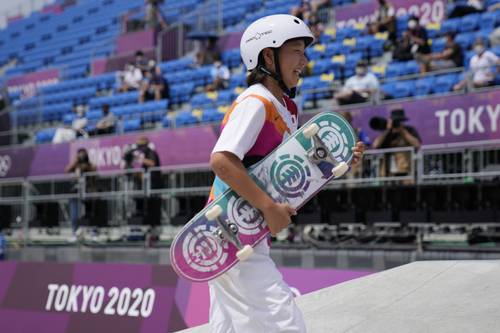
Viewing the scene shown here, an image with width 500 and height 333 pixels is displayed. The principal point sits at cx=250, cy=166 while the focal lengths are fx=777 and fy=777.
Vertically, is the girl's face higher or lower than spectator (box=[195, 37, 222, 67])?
lower

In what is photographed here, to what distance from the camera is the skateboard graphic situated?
3.23 m

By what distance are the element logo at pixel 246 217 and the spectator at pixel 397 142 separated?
22.4ft

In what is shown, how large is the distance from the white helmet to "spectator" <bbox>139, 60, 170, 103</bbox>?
51.1 ft

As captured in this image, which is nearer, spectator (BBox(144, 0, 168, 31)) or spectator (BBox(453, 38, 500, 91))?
spectator (BBox(453, 38, 500, 91))

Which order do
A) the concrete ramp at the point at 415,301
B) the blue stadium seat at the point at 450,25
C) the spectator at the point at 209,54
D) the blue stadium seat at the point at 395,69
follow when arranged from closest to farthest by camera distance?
the concrete ramp at the point at 415,301 < the blue stadium seat at the point at 395,69 < the blue stadium seat at the point at 450,25 < the spectator at the point at 209,54

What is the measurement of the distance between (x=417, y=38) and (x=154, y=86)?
7.57m

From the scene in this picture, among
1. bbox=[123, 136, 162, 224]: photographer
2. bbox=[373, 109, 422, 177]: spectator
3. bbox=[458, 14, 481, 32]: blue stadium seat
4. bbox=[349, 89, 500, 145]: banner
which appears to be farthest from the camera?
bbox=[458, 14, 481, 32]: blue stadium seat

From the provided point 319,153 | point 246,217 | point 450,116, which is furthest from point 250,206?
point 450,116

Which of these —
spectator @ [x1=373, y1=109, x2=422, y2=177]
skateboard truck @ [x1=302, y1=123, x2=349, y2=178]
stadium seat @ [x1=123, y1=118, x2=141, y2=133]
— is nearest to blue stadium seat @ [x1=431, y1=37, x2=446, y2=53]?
spectator @ [x1=373, y1=109, x2=422, y2=177]

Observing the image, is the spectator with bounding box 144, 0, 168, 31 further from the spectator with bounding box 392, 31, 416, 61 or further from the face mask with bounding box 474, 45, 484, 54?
the face mask with bounding box 474, 45, 484, 54

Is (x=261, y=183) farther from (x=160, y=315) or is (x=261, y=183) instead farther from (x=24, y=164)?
(x=24, y=164)

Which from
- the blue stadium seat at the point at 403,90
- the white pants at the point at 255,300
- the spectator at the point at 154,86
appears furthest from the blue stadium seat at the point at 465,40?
the white pants at the point at 255,300

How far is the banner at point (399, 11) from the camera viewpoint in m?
15.7

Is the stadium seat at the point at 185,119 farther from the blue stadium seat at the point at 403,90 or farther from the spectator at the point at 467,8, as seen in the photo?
the spectator at the point at 467,8
